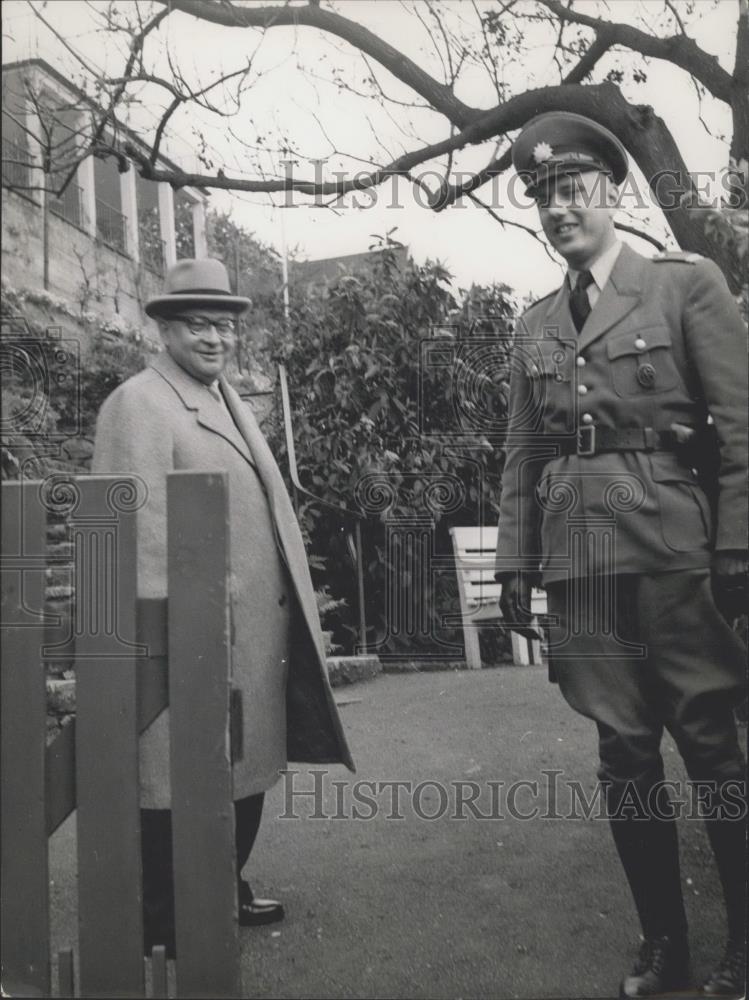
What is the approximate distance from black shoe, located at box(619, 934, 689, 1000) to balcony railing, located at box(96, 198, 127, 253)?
2.44m

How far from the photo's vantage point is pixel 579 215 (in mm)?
2609

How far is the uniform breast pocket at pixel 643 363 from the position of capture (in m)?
2.55

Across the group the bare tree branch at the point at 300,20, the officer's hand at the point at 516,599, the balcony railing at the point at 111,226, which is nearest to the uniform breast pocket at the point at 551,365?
the officer's hand at the point at 516,599

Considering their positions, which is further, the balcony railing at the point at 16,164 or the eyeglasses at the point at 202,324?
the eyeglasses at the point at 202,324

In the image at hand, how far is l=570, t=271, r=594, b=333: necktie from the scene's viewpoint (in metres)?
2.70

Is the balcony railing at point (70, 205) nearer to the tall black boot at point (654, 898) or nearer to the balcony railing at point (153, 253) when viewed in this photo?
the balcony railing at point (153, 253)

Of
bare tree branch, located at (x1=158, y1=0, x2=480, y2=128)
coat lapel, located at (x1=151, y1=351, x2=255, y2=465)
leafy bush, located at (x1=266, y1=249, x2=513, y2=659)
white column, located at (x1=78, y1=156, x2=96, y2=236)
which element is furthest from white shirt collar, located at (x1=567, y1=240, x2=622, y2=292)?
white column, located at (x1=78, y1=156, x2=96, y2=236)

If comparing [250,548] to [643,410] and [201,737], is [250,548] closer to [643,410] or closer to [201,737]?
[201,737]

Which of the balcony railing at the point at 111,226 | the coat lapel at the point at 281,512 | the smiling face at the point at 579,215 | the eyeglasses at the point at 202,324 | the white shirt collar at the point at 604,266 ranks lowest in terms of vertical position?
the coat lapel at the point at 281,512

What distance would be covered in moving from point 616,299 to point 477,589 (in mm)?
2456

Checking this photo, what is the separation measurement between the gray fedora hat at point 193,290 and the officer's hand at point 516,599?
112cm

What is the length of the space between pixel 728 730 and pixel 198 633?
1269 mm

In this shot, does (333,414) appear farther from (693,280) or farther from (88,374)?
(693,280)

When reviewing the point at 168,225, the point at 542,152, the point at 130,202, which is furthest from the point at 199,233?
the point at 542,152
